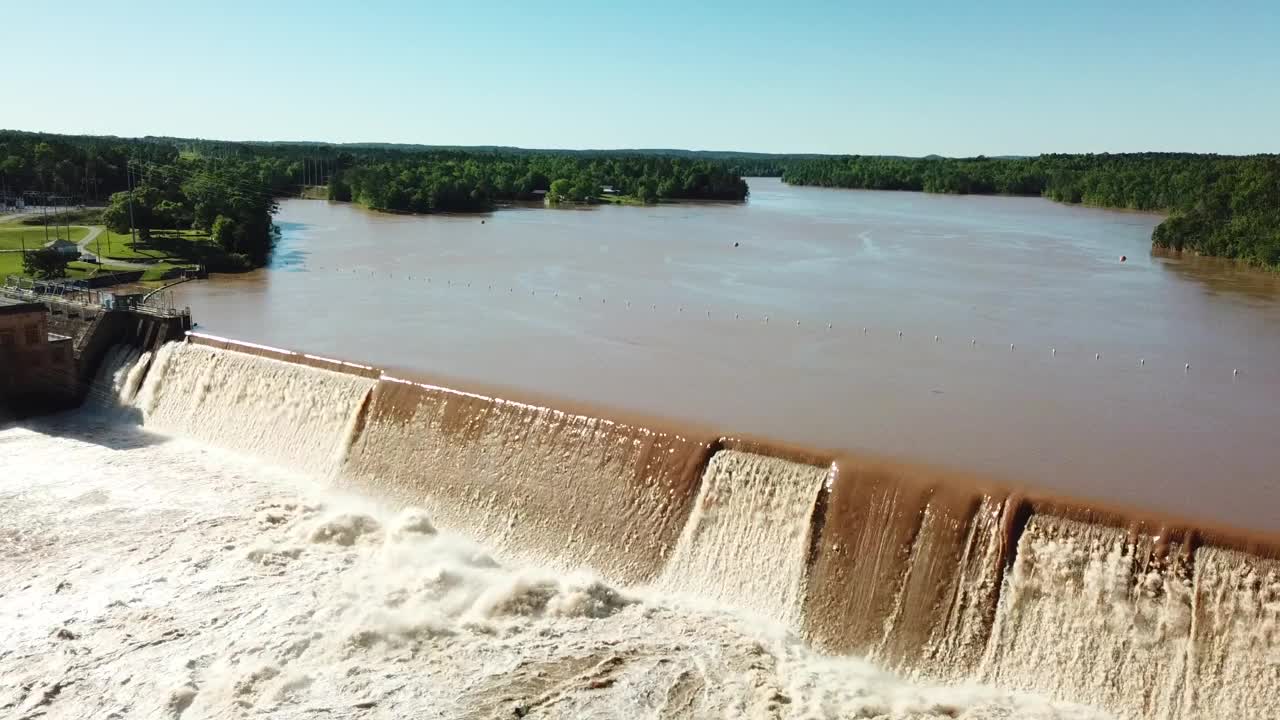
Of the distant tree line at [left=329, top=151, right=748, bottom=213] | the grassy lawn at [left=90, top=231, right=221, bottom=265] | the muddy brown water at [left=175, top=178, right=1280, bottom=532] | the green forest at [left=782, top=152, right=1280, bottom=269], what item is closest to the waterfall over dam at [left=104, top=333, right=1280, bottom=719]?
the muddy brown water at [left=175, top=178, right=1280, bottom=532]

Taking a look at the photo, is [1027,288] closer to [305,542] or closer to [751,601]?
[751,601]

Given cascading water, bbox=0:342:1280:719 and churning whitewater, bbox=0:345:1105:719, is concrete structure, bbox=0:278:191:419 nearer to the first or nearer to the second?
churning whitewater, bbox=0:345:1105:719

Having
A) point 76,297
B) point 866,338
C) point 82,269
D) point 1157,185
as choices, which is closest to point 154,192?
point 82,269

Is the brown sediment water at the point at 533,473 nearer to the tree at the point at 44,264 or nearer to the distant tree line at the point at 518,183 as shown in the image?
the tree at the point at 44,264

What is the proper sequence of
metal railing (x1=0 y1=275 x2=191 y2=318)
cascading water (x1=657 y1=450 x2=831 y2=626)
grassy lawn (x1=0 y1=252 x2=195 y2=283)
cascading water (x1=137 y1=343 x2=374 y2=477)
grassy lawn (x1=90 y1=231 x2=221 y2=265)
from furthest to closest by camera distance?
grassy lawn (x1=90 y1=231 x2=221 y2=265)
grassy lawn (x1=0 y1=252 x2=195 y2=283)
metal railing (x1=0 y1=275 x2=191 y2=318)
cascading water (x1=137 y1=343 x2=374 y2=477)
cascading water (x1=657 y1=450 x2=831 y2=626)

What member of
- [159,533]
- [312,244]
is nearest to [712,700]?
[159,533]

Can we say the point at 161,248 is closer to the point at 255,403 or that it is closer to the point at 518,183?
the point at 255,403

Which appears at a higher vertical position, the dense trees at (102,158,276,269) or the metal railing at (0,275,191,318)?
the dense trees at (102,158,276,269)
